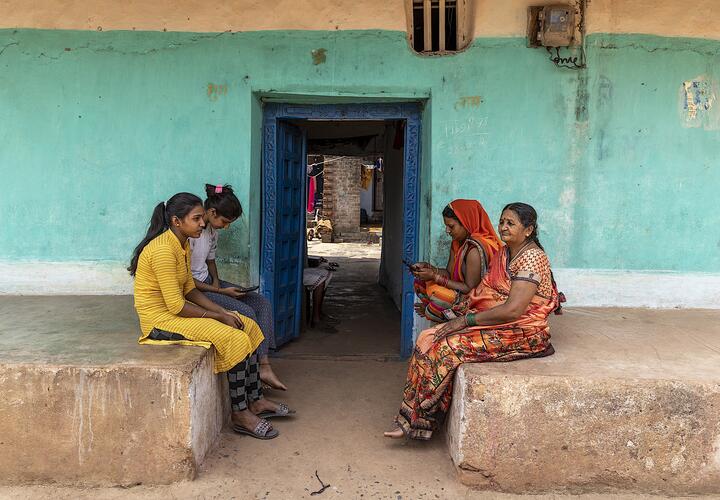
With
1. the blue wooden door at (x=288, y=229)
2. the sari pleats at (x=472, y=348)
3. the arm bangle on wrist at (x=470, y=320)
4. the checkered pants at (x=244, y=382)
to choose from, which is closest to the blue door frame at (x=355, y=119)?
the blue wooden door at (x=288, y=229)

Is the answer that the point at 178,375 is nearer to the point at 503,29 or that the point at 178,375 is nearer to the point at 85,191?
the point at 85,191

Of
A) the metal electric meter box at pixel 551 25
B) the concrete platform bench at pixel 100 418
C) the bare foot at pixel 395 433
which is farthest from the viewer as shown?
the metal electric meter box at pixel 551 25

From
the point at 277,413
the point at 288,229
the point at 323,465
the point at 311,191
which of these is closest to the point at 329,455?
the point at 323,465

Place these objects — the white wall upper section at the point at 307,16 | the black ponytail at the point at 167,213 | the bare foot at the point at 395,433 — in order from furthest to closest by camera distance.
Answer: the white wall upper section at the point at 307,16, the bare foot at the point at 395,433, the black ponytail at the point at 167,213

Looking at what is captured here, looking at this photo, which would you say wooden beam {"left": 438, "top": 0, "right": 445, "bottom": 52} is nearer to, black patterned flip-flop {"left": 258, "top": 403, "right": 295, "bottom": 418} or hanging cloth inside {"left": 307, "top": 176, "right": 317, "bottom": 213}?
black patterned flip-flop {"left": 258, "top": 403, "right": 295, "bottom": 418}

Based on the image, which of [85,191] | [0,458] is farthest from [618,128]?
[0,458]

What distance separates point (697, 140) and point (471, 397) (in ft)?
9.98

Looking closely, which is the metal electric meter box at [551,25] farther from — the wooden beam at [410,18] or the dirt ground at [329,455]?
the dirt ground at [329,455]

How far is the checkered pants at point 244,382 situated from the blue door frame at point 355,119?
53.6 inches

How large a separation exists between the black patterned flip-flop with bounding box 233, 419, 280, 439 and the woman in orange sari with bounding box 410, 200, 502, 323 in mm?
1269

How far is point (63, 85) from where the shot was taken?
4.41 meters

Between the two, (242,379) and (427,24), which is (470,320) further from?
(427,24)

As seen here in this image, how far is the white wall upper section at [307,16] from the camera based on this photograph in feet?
14.1

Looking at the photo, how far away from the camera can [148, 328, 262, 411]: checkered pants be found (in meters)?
3.13
